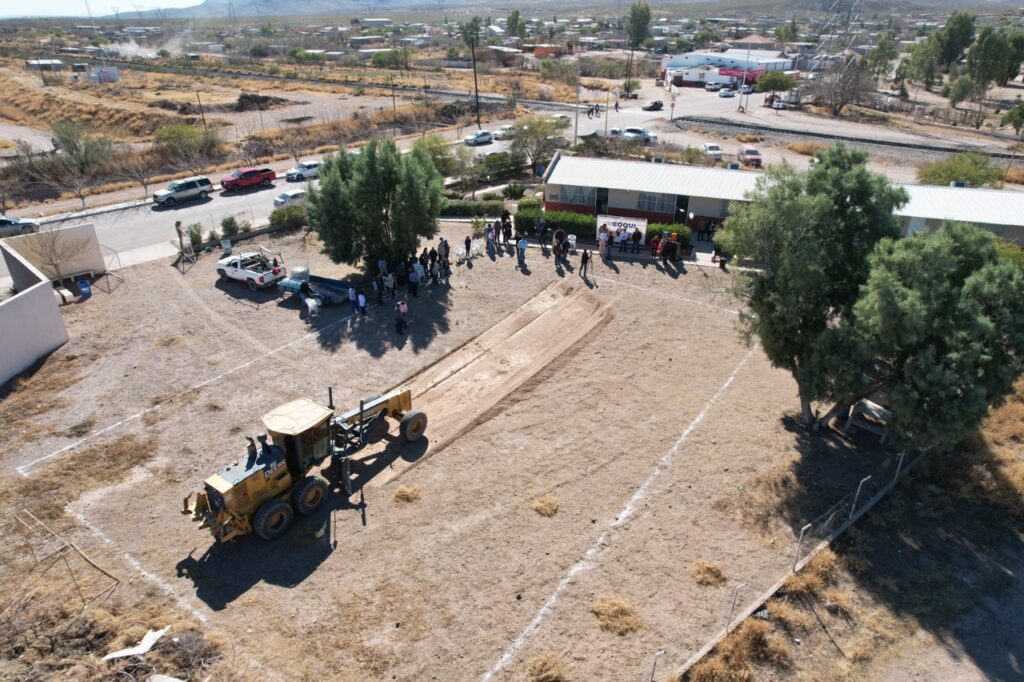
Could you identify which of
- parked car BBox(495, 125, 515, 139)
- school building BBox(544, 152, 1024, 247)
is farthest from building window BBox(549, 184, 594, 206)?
parked car BBox(495, 125, 515, 139)

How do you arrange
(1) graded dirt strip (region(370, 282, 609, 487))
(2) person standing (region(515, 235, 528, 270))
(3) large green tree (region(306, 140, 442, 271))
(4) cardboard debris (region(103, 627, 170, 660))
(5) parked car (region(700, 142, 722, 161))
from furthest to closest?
(5) parked car (region(700, 142, 722, 161)) → (2) person standing (region(515, 235, 528, 270)) → (3) large green tree (region(306, 140, 442, 271)) → (1) graded dirt strip (region(370, 282, 609, 487)) → (4) cardboard debris (region(103, 627, 170, 660))

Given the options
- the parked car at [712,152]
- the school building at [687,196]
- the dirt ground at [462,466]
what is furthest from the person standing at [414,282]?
the parked car at [712,152]

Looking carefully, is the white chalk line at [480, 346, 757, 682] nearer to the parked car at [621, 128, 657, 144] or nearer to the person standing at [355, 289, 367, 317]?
the person standing at [355, 289, 367, 317]

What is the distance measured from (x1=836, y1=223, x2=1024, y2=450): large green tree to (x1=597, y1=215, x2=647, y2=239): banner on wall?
1591 centimetres

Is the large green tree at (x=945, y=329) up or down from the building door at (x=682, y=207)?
up

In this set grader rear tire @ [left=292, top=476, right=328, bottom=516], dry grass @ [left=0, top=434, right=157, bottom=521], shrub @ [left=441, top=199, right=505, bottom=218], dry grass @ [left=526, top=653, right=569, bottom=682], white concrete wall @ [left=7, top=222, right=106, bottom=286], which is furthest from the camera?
shrub @ [left=441, top=199, right=505, bottom=218]

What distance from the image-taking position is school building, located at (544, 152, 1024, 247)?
29.5 metres

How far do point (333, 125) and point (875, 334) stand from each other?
56.2m

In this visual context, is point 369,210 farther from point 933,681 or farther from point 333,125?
point 333,125

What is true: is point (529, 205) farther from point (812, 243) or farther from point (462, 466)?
point (462, 466)

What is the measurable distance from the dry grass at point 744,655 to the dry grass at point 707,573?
1.14m

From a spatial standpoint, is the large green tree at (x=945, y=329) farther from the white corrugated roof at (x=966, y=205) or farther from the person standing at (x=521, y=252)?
the white corrugated roof at (x=966, y=205)

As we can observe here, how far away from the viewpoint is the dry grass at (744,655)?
37.4ft

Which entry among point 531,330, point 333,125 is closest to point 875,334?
point 531,330
